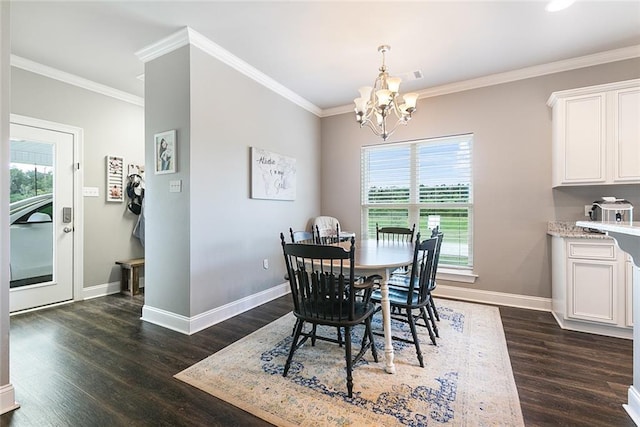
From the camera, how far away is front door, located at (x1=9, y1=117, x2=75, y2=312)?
3230 mm

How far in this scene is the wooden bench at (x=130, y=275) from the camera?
387 centimetres

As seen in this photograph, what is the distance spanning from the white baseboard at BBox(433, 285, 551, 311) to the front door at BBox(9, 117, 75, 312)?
15.6ft

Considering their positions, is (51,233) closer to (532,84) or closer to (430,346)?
(430,346)

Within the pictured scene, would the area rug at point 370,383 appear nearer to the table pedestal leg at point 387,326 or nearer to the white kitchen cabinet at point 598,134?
the table pedestal leg at point 387,326

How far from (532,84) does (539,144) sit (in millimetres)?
706

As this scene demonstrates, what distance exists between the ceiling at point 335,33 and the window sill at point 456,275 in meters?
2.46

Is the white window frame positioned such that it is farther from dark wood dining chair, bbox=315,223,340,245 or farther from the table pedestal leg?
the table pedestal leg

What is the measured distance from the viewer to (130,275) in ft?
12.8

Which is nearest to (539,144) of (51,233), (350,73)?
(350,73)

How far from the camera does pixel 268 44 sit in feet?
9.48

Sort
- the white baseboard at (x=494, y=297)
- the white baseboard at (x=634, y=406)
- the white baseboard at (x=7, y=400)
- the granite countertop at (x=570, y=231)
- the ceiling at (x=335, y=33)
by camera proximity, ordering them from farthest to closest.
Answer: the white baseboard at (x=494, y=297) < the granite countertop at (x=570, y=231) < the ceiling at (x=335, y=33) < the white baseboard at (x=7, y=400) < the white baseboard at (x=634, y=406)

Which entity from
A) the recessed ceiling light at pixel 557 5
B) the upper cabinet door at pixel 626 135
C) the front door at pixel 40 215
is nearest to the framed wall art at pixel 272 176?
the front door at pixel 40 215

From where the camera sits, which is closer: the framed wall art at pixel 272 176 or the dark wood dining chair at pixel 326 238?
the dark wood dining chair at pixel 326 238

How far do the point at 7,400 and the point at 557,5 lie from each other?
4581 mm
